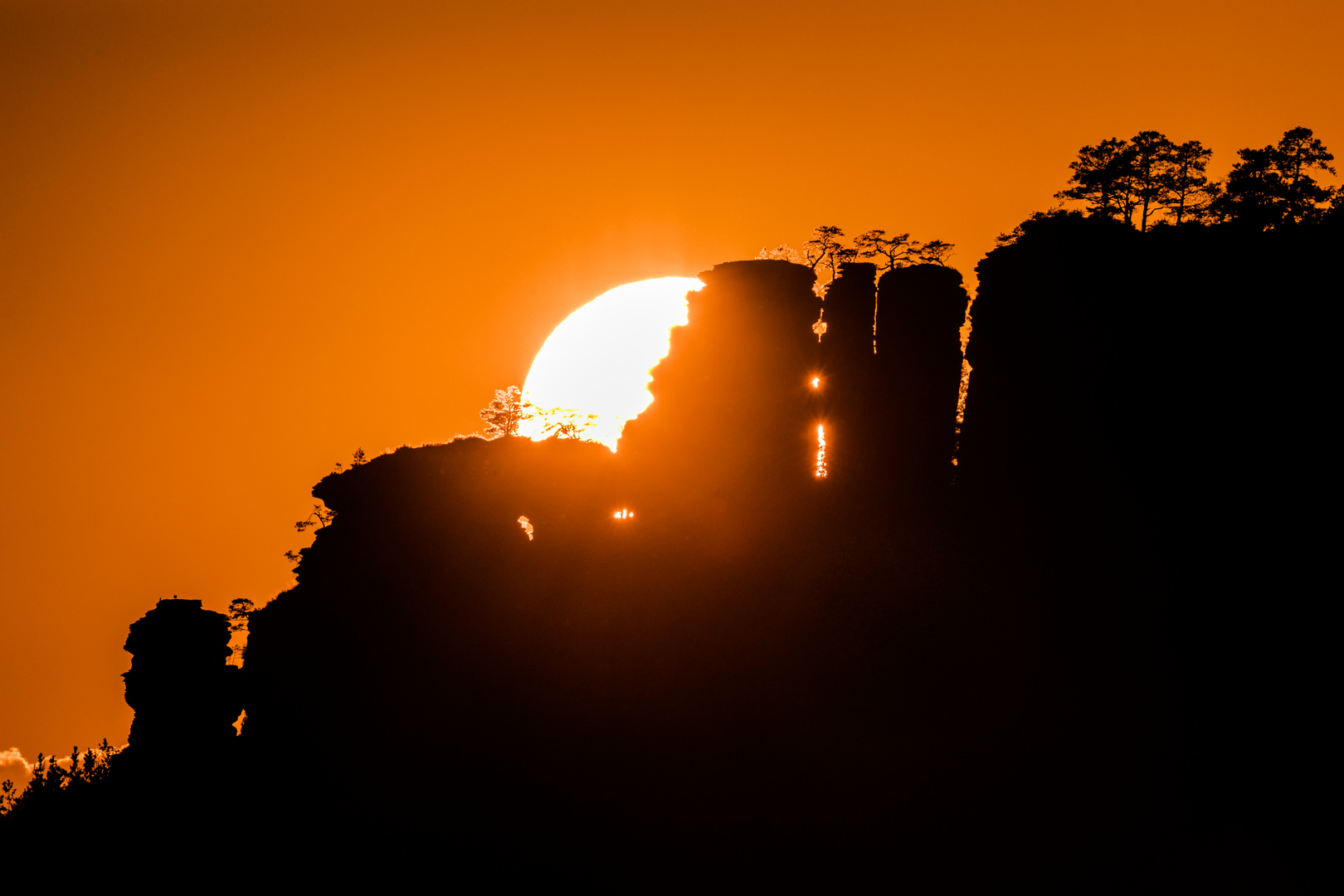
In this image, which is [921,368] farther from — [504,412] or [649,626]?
[504,412]

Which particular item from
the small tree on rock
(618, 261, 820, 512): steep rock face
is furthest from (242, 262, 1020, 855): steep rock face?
the small tree on rock

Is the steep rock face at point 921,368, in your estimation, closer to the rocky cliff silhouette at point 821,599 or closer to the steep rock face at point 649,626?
the rocky cliff silhouette at point 821,599

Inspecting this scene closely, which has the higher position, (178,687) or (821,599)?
(821,599)

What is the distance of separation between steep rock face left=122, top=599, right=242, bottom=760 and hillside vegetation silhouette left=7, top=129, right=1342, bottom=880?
0.38ft

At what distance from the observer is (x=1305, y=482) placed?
34.9 meters

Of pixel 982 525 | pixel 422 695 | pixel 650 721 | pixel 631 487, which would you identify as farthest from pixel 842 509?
pixel 422 695

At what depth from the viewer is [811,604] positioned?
3631 centimetres

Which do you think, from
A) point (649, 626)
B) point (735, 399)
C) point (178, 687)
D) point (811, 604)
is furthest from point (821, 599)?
point (178, 687)

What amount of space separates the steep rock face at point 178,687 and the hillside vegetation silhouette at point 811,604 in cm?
12

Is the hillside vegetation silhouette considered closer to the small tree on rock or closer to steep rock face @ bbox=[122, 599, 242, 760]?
steep rock face @ bbox=[122, 599, 242, 760]

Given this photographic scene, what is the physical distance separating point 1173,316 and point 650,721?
24.1 meters

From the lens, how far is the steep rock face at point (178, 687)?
Result: 38.7 meters

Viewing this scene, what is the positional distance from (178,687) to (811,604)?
24649 mm

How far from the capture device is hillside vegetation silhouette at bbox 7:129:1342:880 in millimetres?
32438
